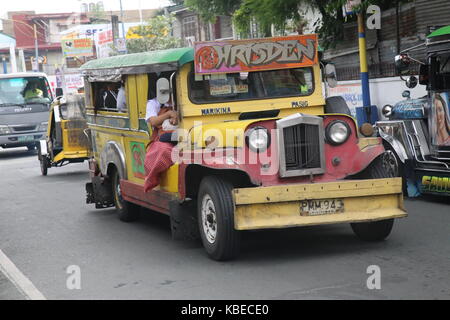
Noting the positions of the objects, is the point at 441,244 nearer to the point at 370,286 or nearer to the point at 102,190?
the point at 370,286

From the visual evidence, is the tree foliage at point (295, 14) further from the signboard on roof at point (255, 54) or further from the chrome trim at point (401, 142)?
the signboard on roof at point (255, 54)

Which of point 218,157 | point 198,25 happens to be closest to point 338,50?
point 218,157

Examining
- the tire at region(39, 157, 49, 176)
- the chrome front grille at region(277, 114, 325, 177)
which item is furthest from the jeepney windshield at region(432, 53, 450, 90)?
the tire at region(39, 157, 49, 176)

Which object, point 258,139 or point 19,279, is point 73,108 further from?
point 258,139

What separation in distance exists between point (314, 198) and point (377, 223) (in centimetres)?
Result: 108

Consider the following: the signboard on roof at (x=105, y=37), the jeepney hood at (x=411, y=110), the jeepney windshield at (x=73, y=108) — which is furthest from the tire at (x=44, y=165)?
the signboard on roof at (x=105, y=37)

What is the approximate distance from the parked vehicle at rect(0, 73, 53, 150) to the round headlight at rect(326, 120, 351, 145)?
19144 millimetres

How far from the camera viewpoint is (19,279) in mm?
8078

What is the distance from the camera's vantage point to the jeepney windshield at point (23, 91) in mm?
26828

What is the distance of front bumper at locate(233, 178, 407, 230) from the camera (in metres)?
7.81

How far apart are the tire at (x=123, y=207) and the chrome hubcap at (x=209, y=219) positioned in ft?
10.9

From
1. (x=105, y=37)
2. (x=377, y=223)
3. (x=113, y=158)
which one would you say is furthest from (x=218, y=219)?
(x=105, y=37)

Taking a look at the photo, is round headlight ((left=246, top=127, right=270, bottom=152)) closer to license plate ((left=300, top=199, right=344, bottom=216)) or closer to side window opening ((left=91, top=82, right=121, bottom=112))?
license plate ((left=300, top=199, right=344, bottom=216))

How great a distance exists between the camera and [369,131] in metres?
8.71
